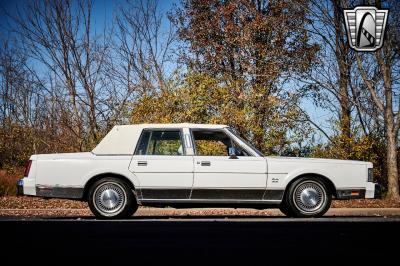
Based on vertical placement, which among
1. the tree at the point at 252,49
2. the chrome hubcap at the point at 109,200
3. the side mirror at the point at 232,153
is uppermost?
the tree at the point at 252,49

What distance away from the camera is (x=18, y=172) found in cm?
1989

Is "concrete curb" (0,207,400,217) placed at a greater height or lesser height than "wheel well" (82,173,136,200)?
lesser

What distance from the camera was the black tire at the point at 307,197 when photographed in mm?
9969

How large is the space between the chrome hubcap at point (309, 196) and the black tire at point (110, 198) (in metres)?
2.76

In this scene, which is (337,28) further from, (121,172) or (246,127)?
(121,172)

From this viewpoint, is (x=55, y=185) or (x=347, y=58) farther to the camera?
(x=347, y=58)

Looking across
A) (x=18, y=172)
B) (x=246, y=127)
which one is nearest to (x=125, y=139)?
(x=246, y=127)
